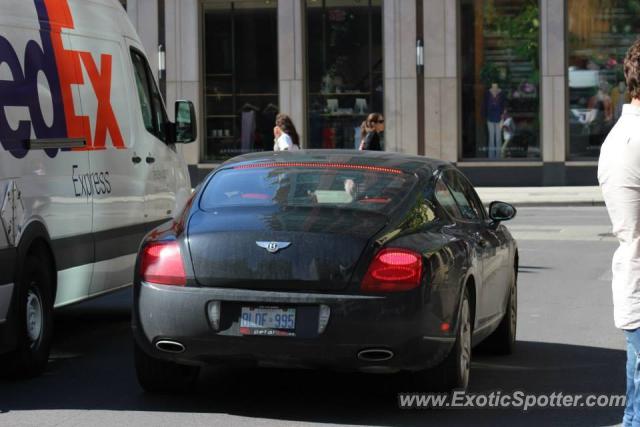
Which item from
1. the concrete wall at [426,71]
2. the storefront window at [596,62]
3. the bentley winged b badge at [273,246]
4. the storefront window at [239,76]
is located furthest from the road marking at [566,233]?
the storefront window at [239,76]

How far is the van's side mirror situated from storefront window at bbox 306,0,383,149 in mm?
20616

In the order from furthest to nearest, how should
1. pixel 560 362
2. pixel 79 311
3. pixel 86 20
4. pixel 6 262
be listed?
1. pixel 79 311
2. pixel 86 20
3. pixel 560 362
4. pixel 6 262

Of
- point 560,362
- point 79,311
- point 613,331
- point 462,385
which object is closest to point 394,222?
point 462,385

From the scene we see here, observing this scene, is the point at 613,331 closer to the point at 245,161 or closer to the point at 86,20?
the point at 245,161

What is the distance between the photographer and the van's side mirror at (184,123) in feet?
38.6

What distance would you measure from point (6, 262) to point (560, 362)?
3701mm

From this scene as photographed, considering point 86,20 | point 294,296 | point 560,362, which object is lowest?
point 560,362

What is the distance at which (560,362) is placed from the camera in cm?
902

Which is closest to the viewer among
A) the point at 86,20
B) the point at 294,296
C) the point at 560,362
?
the point at 294,296

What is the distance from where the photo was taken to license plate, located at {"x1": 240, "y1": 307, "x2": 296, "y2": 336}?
694 cm

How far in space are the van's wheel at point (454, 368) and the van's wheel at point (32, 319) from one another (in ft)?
8.31

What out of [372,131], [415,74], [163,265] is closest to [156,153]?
[163,265]

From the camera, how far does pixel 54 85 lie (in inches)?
355

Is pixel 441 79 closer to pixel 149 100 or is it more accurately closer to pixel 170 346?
pixel 149 100
